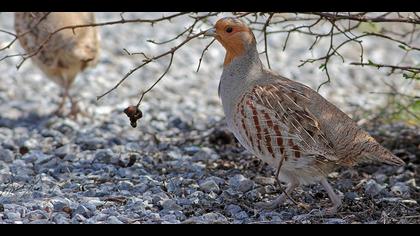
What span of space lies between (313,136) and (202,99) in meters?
4.10

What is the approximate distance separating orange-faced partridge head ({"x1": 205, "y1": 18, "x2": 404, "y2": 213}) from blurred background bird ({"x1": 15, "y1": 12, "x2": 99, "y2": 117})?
2.77 metres

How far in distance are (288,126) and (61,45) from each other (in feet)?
11.2

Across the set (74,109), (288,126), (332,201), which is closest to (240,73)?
(288,126)

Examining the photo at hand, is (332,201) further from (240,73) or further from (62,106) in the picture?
(62,106)

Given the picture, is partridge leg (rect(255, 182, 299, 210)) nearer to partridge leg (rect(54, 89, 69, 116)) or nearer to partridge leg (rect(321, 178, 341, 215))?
partridge leg (rect(321, 178, 341, 215))

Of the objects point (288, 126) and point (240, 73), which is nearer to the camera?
point (288, 126)

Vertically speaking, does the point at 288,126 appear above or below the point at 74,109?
below

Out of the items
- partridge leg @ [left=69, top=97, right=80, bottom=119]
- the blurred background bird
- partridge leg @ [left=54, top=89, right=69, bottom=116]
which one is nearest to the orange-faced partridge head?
the blurred background bird

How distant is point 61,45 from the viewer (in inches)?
299

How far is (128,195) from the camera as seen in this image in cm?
506

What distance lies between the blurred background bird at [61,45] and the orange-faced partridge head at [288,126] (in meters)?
2.77

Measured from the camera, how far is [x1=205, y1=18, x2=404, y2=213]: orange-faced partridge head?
4.78 meters
